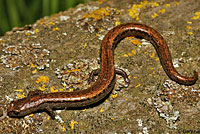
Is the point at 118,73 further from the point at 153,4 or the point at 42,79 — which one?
the point at 153,4

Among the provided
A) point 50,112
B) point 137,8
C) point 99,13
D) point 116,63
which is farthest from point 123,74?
point 137,8

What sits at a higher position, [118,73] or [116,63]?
[116,63]

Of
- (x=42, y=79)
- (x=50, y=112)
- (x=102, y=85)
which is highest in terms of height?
(x=42, y=79)

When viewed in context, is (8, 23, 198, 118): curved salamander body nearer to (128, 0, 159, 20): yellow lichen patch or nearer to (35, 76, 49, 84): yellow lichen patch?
(35, 76, 49, 84): yellow lichen patch

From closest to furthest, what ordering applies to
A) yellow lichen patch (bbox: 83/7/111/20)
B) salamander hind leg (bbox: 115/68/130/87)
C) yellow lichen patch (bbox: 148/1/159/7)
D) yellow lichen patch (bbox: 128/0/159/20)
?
1. salamander hind leg (bbox: 115/68/130/87)
2. yellow lichen patch (bbox: 83/7/111/20)
3. yellow lichen patch (bbox: 128/0/159/20)
4. yellow lichen patch (bbox: 148/1/159/7)

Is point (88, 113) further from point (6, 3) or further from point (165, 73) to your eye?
point (6, 3)

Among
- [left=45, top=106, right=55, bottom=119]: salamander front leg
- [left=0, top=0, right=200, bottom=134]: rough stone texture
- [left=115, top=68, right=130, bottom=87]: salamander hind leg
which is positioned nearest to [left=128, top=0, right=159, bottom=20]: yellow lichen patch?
[left=0, top=0, right=200, bottom=134]: rough stone texture

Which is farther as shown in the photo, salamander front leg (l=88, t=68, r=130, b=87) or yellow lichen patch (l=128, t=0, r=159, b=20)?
yellow lichen patch (l=128, t=0, r=159, b=20)
